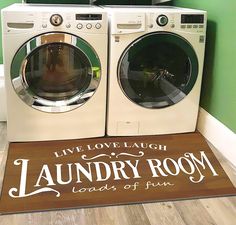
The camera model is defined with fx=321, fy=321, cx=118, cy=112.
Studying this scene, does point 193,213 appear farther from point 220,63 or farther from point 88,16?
point 88,16

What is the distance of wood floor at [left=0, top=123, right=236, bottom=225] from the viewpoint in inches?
54.9

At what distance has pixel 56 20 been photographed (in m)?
1.85

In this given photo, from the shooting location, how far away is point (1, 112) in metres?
2.31

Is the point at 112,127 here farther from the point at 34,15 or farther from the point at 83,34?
the point at 34,15

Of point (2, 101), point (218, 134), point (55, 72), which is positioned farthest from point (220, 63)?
point (2, 101)

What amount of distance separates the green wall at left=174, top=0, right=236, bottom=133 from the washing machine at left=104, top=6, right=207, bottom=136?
9 centimetres

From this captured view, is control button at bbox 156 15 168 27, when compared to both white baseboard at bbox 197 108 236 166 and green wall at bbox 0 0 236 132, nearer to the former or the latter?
green wall at bbox 0 0 236 132

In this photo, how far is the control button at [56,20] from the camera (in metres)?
1.85

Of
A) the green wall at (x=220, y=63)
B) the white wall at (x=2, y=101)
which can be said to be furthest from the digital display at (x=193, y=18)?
the white wall at (x=2, y=101)

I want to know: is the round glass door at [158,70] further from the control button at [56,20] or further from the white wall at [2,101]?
the white wall at [2,101]

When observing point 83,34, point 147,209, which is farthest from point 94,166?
point 83,34

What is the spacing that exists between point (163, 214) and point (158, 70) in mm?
997

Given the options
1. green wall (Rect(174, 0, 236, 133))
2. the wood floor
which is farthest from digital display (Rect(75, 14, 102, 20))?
the wood floor

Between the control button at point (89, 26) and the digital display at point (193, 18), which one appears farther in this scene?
the digital display at point (193, 18)
